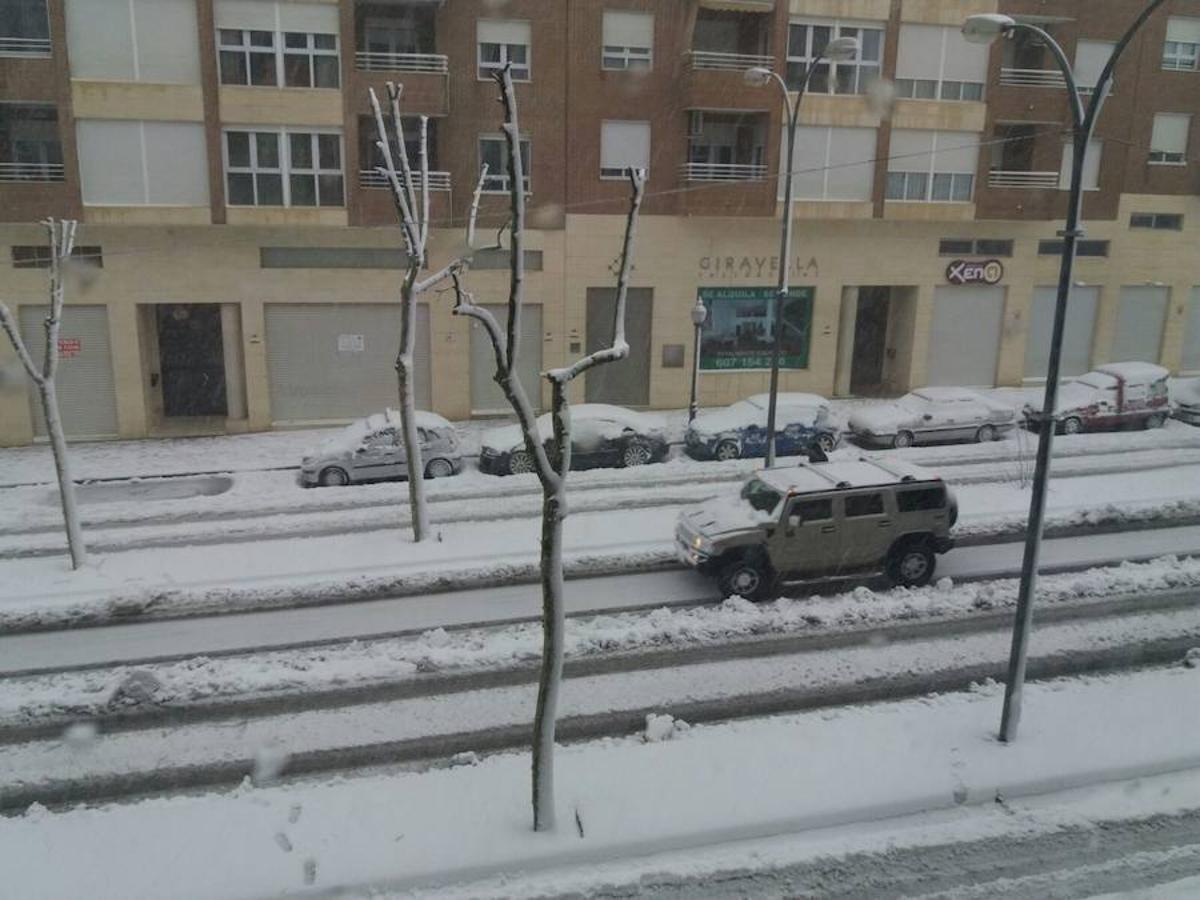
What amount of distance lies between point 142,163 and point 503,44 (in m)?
9.63

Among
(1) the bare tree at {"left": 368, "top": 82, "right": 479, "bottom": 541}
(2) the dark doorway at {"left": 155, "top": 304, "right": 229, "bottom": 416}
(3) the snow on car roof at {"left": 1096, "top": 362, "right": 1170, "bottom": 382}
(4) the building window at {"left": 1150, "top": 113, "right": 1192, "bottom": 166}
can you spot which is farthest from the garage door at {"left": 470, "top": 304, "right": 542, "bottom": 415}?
(4) the building window at {"left": 1150, "top": 113, "right": 1192, "bottom": 166}

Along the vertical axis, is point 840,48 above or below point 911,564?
above

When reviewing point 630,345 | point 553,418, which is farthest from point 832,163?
point 553,418

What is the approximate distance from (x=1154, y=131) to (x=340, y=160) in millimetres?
25036

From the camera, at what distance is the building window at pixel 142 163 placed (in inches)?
900

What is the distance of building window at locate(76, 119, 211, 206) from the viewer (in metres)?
22.9

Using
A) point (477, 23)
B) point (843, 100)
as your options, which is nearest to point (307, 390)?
point (477, 23)

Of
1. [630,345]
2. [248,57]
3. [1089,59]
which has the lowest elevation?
[630,345]

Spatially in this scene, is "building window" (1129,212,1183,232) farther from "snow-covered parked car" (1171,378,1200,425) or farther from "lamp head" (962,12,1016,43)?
"lamp head" (962,12,1016,43)

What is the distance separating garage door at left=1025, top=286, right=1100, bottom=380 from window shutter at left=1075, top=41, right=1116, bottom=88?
637 cm

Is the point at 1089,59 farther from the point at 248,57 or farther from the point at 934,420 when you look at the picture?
the point at 248,57

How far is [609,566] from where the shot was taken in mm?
14992

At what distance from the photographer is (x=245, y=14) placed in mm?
23062

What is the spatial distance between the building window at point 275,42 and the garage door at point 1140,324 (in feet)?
85.1
